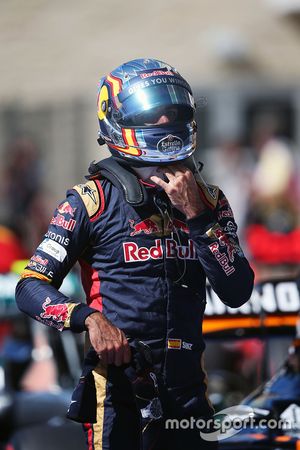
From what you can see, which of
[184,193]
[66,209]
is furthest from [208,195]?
[66,209]

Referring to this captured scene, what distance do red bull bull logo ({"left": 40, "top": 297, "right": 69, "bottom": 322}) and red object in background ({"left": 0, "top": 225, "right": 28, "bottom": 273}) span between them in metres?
5.17

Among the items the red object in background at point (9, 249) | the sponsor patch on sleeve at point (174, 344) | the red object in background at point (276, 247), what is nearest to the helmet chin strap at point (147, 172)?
the sponsor patch on sleeve at point (174, 344)

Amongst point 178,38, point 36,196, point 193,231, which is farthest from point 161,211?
point 178,38

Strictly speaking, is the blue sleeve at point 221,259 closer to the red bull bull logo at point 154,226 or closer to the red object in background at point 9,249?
the red bull bull logo at point 154,226

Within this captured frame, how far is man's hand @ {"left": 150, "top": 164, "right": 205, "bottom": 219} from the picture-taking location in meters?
4.01

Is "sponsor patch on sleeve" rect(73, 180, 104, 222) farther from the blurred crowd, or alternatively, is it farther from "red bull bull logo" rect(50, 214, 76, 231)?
the blurred crowd

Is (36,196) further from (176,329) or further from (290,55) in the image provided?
(176,329)

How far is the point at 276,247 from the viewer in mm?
10570

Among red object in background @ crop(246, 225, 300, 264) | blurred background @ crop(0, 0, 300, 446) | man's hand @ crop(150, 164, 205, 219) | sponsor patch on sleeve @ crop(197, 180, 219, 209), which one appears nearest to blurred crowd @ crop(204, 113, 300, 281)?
red object in background @ crop(246, 225, 300, 264)

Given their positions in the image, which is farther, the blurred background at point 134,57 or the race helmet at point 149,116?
the blurred background at point 134,57

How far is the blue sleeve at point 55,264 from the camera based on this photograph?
12.9 ft

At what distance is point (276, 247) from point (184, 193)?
21.8 ft

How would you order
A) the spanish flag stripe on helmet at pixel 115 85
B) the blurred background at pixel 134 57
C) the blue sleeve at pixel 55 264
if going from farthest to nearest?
1. the blurred background at pixel 134 57
2. the spanish flag stripe on helmet at pixel 115 85
3. the blue sleeve at pixel 55 264

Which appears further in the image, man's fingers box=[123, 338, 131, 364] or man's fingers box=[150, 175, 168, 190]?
man's fingers box=[150, 175, 168, 190]
